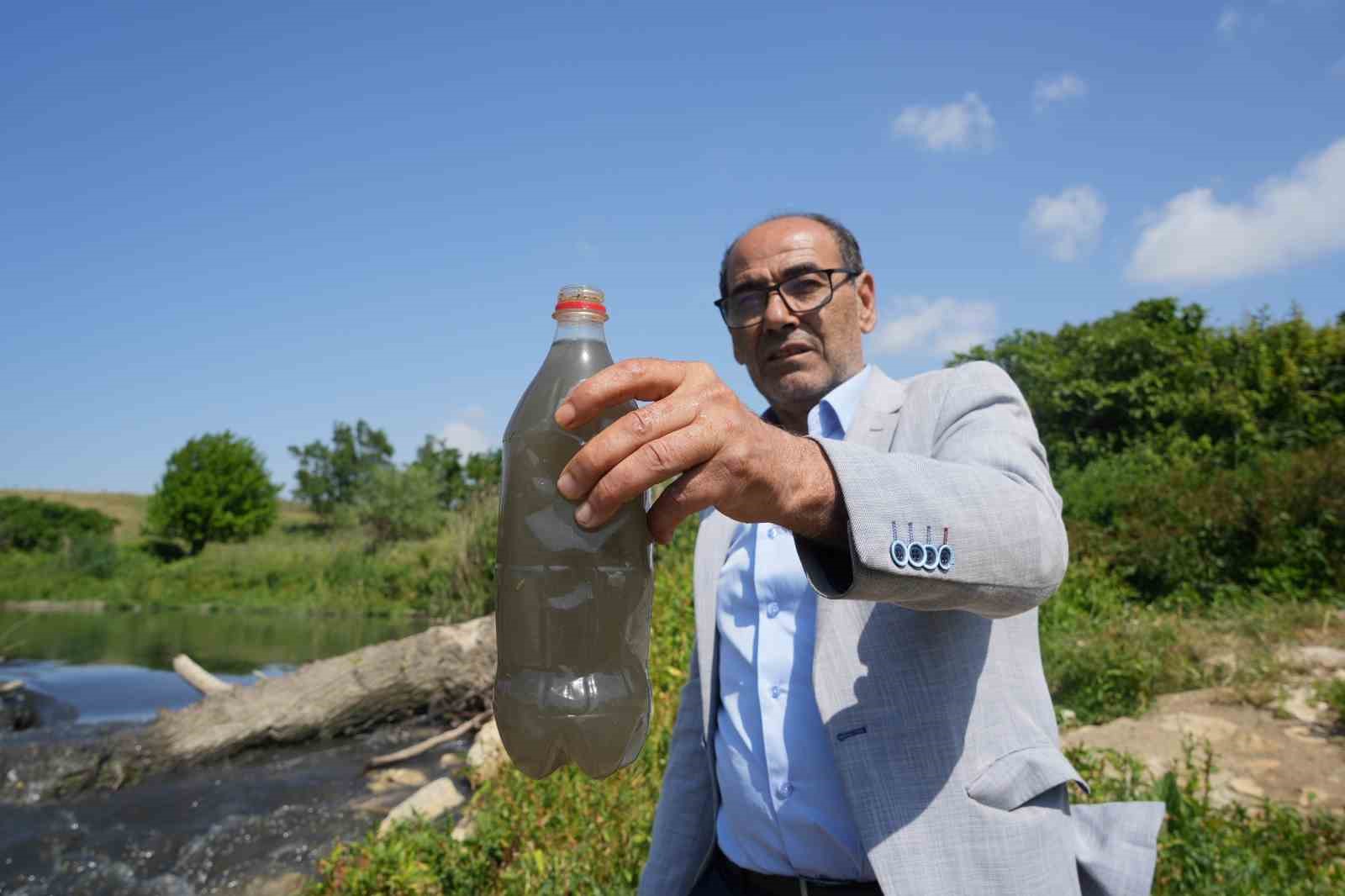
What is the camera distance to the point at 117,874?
6.27 m

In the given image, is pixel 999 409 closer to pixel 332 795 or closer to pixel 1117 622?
pixel 1117 622

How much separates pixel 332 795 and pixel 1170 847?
7116mm

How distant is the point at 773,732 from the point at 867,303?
1.60m

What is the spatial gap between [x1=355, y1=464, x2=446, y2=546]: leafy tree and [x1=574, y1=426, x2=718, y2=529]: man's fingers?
33679 mm

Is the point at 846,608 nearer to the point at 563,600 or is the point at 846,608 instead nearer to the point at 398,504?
the point at 563,600

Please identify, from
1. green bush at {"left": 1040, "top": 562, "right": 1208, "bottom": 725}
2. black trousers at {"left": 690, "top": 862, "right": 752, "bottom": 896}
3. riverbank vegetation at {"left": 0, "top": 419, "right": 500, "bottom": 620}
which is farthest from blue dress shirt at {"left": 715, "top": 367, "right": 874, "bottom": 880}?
riverbank vegetation at {"left": 0, "top": 419, "right": 500, "bottom": 620}

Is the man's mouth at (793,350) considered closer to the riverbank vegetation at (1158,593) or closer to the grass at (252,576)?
the riverbank vegetation at (1158,593)

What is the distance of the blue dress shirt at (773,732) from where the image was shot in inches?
76.2

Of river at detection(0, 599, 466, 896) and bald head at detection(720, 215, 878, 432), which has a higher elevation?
bald head at detection(720, 215, 878, 432)

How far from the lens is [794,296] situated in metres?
2.66

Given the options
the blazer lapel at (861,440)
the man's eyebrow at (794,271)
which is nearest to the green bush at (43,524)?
the man's eyebrow at (794,271)

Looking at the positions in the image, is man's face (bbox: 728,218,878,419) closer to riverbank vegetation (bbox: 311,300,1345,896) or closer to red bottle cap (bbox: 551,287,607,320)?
red bottle cap (bbox: 551,287,607,320)

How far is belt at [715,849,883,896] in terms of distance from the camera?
6.21 feet

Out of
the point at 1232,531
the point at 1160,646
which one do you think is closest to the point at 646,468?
the point at 1160,646
